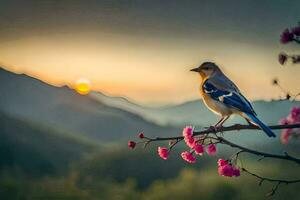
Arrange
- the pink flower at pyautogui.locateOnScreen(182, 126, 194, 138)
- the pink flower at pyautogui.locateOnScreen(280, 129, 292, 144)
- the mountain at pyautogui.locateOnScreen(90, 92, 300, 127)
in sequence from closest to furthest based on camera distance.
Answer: the pink flower at pyautogui.locateOnScreen(182, 126, 194, 138) → the pink flower at pyautogui.locateOnScreen(280, 129, 292, 144) → the mountain at pyautogui.locateOnScreen(90, 92, 300, 127)

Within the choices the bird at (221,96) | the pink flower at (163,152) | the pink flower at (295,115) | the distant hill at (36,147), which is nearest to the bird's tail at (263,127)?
the bird at (221,96)

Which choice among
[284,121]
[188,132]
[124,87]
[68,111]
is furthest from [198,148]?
[68,111]

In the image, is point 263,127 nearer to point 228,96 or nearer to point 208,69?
point 228,96

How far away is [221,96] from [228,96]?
0.02m

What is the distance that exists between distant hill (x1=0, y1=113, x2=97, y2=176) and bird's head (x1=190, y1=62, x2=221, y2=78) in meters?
0.48

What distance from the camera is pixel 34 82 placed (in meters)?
→ 2.87

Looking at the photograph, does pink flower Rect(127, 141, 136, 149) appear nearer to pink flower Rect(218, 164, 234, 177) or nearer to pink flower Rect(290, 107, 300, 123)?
pink flower Rect(218, 164, 234, 177)

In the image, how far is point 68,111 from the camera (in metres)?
2.88

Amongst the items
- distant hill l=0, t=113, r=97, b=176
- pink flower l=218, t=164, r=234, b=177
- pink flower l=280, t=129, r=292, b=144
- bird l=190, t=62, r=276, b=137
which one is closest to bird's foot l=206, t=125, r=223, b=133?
bird l=190, t=62, r=276, b=137

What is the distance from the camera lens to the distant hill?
289cm

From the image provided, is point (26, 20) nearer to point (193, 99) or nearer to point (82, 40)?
point (82, 40)

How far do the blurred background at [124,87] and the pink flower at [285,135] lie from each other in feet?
0.12

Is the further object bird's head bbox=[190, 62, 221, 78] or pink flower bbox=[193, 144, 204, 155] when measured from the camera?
bird's head bbox=[190, 62, 221, 78]

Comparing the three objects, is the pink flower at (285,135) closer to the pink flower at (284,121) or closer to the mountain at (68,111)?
the pink flower at (284,121)
